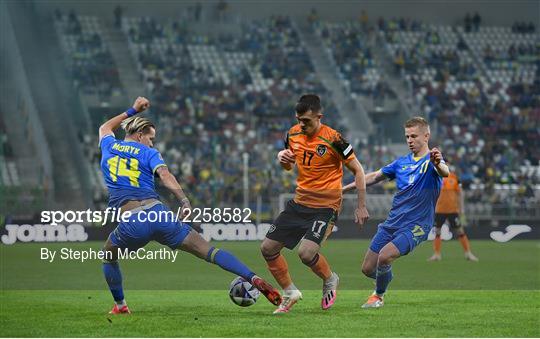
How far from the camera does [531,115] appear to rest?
44.0 metres

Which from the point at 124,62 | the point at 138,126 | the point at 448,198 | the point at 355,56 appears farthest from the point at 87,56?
the point at 138,126

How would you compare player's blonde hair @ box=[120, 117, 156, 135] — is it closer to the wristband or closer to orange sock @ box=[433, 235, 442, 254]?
the wristband

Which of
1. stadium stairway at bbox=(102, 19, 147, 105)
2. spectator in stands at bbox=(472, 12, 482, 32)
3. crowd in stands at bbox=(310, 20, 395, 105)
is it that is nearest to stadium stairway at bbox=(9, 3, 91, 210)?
stadium stairway at bbox=(102, 19, 147, 105)

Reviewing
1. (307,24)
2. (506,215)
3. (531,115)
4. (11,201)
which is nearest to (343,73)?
(307,24)

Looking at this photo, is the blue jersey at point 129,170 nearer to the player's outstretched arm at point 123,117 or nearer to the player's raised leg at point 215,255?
the player's outstretched arm at point 123,117

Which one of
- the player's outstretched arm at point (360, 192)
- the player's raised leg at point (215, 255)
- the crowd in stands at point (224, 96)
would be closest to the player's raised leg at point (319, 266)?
the player's outstretched arm at point (360, 192)

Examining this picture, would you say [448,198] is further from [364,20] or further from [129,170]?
[364,20]

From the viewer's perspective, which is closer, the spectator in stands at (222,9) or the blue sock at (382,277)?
the blue sock at (382,277)

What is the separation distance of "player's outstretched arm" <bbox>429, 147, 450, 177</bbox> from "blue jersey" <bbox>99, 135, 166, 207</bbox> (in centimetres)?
282

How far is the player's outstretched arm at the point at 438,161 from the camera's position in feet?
35.0

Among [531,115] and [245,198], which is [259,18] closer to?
[531,115]

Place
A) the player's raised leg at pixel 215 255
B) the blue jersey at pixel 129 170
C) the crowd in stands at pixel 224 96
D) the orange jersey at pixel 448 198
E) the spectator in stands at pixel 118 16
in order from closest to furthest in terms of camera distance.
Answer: the blue jersey at pixel 129 170, the player's raised leg at pixel 215 255, the orange jersey at pixel 448 198, the crowd in stands at pixel 224 96, the spectator in stands at pixel 118 16

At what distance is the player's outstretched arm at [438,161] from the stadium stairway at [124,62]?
28723 millimetres

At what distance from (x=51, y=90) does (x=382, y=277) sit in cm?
2814
